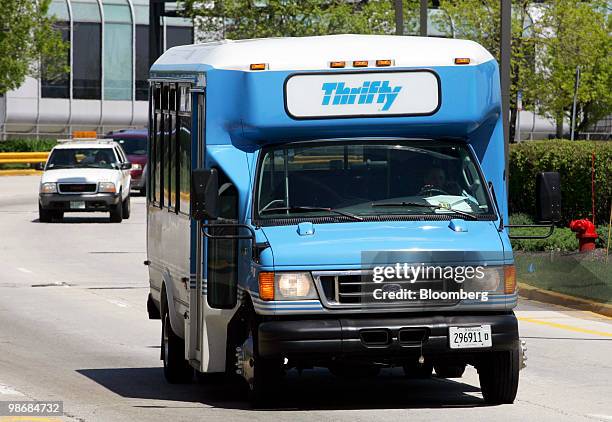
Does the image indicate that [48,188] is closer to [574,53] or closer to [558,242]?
[558,242]

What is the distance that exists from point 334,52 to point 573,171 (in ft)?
51.2

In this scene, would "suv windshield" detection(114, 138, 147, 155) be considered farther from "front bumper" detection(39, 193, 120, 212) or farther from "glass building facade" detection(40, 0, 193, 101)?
"glass building facade" detection(40, 0, 193, 101)

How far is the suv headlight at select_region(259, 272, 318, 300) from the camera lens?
34.9ft

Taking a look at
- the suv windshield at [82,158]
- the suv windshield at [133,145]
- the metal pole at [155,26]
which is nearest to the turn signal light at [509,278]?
the suv windshield at [82,158]

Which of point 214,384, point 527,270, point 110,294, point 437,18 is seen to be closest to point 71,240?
point 110,294

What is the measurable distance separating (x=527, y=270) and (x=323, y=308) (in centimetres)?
1208

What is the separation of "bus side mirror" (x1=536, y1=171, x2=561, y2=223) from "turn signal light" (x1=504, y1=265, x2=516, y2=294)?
0.68m

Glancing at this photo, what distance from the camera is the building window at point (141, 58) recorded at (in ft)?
233

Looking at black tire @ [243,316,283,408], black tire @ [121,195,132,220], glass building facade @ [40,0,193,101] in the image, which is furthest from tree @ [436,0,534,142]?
black tire @ [243,316,283,408]

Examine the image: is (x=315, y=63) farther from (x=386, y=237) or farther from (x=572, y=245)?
(x=572, y=245)

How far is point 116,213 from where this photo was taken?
3622cm

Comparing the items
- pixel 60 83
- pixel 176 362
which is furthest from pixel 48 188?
pixel 60 83

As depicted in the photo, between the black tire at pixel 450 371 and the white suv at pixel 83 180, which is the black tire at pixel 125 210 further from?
the black tire at pixel 450 371

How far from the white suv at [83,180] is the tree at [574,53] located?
23.6 meters
